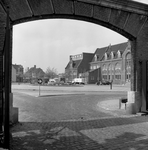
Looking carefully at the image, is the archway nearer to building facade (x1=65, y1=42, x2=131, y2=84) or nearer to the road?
the road

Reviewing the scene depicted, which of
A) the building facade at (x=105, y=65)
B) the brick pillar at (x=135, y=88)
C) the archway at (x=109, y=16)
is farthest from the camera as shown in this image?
the building facade at (x=105, y=65)

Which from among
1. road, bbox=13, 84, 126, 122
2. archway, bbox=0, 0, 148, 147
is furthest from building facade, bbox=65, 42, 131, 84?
archway, bbox=0, 0, 148, 147

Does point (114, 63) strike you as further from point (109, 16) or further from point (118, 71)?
point (109, 16)

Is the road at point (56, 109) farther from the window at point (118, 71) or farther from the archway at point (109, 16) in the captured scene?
the window at point (118, 71)

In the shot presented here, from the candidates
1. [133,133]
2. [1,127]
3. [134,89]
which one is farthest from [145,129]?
[1,127]

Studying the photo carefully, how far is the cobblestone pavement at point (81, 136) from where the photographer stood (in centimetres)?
455

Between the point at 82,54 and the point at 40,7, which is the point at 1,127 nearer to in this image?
the point at 40,7

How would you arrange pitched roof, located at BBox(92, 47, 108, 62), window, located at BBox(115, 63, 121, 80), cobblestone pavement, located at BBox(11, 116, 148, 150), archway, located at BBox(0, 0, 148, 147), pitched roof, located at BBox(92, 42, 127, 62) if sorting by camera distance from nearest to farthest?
cobblestone pavement, located at BBox(11, 116, 148, 150) < archway, located at BBox(0, 0, 148, 147) < window, located at BBox(115, 63, 121, 80) < pitched roof, located at BBox(92, 42, 127, 62) < pitched roof, located at BBox(92, 47, 108, 62)

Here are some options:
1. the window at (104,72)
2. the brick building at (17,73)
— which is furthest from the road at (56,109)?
the brick building at (17,73)

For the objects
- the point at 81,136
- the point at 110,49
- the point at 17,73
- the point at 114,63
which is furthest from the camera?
the point at 17,73

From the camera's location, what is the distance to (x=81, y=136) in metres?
5.38

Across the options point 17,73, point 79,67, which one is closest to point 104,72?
point 79,67

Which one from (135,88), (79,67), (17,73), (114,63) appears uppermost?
(114,63)

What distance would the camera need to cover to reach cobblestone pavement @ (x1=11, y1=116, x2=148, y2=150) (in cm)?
455
